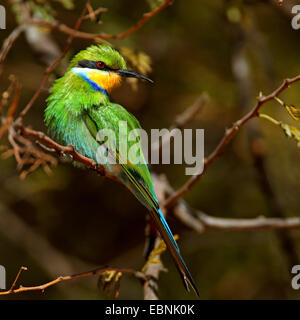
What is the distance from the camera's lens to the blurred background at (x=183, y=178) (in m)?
3.62

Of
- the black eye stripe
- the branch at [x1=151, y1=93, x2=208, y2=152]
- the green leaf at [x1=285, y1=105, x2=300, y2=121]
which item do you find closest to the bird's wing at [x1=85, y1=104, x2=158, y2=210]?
the black eye stripe

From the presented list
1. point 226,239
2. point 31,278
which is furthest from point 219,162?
point 31,278

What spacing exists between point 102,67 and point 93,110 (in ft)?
0.88

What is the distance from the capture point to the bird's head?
2.65 meters

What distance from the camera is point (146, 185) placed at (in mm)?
2438

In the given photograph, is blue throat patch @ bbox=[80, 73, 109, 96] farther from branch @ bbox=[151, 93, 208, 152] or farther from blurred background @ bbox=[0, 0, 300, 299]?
blurred background @ bbox=[0, 0, 300, 299]

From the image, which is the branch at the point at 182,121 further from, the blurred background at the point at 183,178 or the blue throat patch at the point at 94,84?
the blurred background at the point at 183,178

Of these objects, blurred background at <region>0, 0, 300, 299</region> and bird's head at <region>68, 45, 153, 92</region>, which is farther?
blurred background at <region>0, 0, 300, 299</region>

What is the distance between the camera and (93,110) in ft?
8.38

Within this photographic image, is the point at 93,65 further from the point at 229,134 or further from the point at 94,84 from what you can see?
the point at 229,134

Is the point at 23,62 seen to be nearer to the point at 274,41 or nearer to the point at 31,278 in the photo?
the point at 31,278

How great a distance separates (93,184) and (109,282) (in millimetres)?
2056

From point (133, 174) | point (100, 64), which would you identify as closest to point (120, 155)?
point (133, 174)

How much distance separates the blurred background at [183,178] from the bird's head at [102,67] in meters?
0.87
